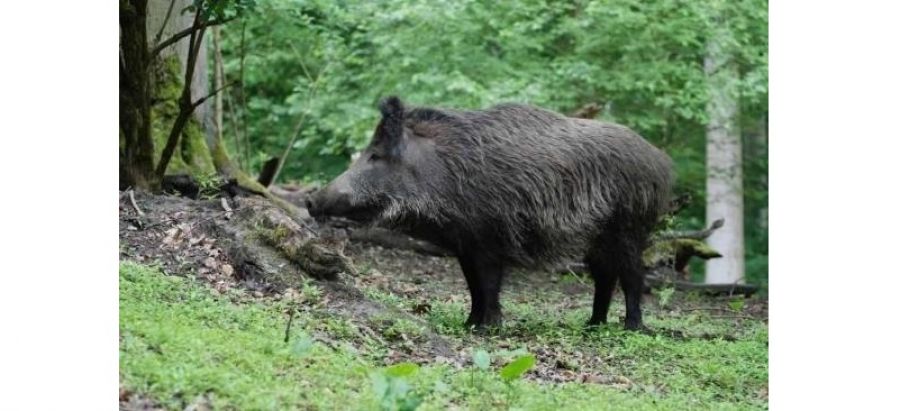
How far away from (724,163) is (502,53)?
153 inches

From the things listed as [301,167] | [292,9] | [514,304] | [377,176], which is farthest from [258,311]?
[301,167]

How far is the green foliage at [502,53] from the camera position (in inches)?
470

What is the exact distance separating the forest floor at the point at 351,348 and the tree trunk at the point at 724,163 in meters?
4.91

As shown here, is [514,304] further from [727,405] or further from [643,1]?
[643,1]

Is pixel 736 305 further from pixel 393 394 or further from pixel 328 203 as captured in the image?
pixel 393 394

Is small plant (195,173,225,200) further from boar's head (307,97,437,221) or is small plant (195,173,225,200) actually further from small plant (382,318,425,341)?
small plant (382,318,425,341)

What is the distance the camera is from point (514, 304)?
30.1ft

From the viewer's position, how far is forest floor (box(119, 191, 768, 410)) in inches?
185

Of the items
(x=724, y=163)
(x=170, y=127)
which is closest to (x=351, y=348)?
(x=170, y=127)

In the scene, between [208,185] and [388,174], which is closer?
Answer: [388,174]

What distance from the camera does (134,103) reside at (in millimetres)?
7574

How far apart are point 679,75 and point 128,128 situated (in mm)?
6776

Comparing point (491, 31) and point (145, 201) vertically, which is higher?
point (491, 31)

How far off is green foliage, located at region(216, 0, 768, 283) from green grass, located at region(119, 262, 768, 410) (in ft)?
15.8
